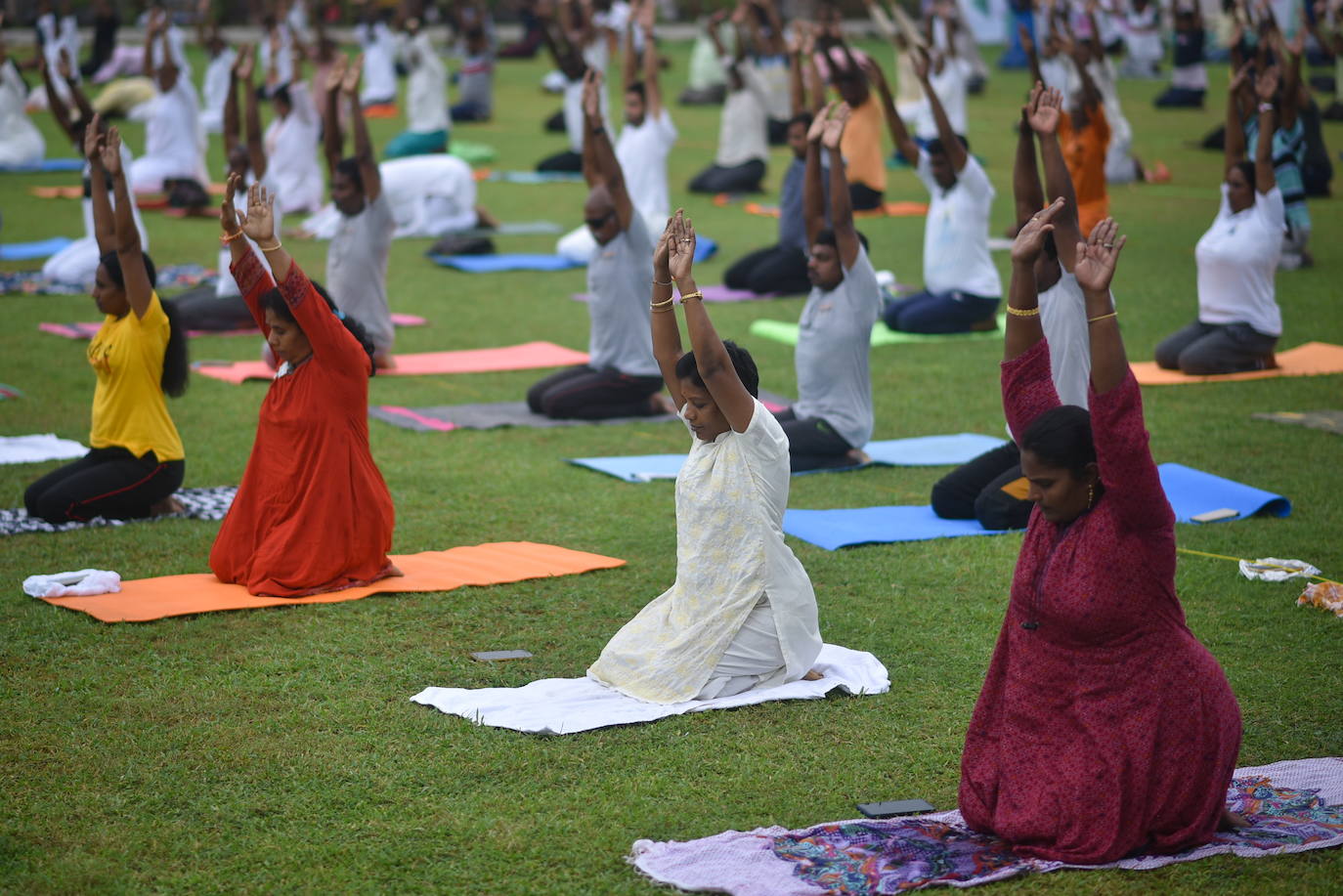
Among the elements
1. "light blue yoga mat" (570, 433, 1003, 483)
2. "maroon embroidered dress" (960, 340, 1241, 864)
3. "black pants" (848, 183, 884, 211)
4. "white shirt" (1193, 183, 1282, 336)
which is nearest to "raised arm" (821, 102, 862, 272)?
"light blue yoga mat" (570, 433, 1003, 483)

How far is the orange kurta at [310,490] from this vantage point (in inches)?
257

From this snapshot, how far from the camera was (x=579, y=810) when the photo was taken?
4492mm

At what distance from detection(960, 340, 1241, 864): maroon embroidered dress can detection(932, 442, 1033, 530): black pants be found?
3.36 m

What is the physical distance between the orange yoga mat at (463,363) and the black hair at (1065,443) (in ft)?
24.7

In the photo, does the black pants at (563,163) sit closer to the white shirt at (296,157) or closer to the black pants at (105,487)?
the white shirt at (296,157)

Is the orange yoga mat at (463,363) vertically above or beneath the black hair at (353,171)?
beneath

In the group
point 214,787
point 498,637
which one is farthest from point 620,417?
point 214,787

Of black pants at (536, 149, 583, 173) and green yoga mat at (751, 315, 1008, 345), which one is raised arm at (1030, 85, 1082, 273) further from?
black pants at (536, 149, 583, 173)

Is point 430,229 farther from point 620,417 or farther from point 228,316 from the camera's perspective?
point 620,417

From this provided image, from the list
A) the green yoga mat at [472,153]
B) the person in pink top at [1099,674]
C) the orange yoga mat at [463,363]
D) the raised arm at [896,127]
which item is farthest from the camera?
the green yoga mat at [472,153]

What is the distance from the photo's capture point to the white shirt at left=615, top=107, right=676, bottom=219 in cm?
1596

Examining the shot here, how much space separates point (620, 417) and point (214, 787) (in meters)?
5.80

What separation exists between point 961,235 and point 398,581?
6.87 metres

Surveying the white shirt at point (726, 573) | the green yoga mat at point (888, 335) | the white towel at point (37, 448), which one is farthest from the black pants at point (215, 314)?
the white shirt at point (726, 573)
